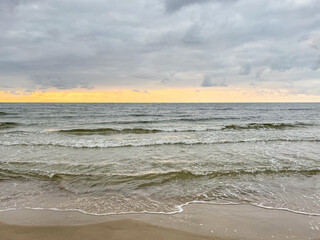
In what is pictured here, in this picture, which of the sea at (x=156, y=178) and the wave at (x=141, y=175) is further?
the wave at (x=141, y=175)

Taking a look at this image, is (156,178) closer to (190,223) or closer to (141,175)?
(141,175)

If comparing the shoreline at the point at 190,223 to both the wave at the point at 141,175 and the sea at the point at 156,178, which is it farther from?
the wave at the point at 141,175

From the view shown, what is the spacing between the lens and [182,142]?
1316 cm

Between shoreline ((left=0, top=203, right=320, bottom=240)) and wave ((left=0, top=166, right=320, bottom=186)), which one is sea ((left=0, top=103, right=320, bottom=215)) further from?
shoreline ((left=0, top=203, right=320, bottom=240))

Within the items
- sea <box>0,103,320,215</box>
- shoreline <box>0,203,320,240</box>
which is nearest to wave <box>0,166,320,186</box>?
sea <box>0,103,320,215</box>

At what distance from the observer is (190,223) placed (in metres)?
4.22

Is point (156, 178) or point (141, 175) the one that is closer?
point (156, 178)

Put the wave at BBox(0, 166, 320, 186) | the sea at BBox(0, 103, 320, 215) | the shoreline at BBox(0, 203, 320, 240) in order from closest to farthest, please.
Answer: the shoreline at BBox(0, 203, 320, 240) → the sea at BBox(0, 103, 320, 215) → the wave at BBox(0, 166, 320, 186)

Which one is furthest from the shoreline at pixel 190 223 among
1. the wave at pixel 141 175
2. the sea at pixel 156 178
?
the wave at pixel 141 175

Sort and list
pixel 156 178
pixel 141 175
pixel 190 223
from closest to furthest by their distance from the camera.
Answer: pixel 190 223
pixel 156 178
pixel 141 175

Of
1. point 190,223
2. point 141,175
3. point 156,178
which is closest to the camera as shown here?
point 190,223

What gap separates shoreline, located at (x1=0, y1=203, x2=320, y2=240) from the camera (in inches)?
151

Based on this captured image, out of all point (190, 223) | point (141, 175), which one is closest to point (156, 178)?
point (141, 175)

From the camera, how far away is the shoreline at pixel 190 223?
12.6 feet
